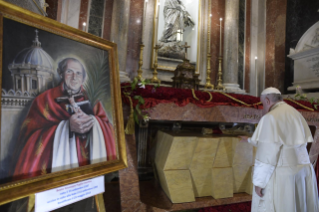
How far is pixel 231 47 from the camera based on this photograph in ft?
14.3

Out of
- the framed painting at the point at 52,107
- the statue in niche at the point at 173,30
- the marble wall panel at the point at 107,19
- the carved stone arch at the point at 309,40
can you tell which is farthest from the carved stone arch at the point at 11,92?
the carved stone arch at the point at 309,40

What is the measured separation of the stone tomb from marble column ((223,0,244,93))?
2132mm

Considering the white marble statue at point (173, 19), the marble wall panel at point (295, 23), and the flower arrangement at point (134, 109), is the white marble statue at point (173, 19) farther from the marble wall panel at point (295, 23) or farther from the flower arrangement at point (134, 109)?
the marble wall panel at point (295, 23)

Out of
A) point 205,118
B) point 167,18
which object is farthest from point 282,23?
point 205,118

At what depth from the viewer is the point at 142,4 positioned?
3969 millimetres

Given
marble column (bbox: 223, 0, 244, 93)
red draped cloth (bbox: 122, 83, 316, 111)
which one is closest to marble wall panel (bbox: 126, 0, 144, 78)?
red draped cloth (bbox: 122, 83, 316, 111)

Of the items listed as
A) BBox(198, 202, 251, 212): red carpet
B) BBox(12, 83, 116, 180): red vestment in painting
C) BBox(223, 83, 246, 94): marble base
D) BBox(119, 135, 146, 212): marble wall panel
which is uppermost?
BBox(223, 83, 246, 94): marble base

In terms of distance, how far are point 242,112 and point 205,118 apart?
61 centimetres

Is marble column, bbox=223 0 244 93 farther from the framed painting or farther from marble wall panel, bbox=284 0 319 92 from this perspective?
the framed painting

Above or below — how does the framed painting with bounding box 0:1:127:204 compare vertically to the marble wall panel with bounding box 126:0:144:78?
below

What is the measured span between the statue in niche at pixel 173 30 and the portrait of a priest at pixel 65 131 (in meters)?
3.03

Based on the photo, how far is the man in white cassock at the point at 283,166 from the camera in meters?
1.53

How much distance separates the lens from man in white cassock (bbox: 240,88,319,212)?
5.01ft

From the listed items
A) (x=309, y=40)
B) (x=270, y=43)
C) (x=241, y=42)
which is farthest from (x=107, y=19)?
(x=309, y=40)
